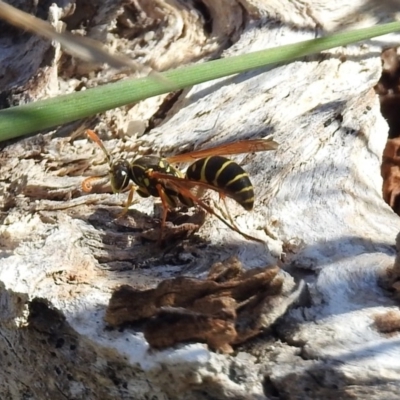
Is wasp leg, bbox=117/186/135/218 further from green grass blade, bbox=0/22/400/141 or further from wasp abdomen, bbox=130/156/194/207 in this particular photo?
green grass blade, bbox=0/22/400/141

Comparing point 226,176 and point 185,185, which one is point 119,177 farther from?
point 226,176

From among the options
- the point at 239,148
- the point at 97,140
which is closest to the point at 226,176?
the point at 239,148

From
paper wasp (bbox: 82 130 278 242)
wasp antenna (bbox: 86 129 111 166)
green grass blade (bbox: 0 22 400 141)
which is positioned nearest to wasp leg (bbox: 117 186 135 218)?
paper wasp (bbox: 82 130 278 242)

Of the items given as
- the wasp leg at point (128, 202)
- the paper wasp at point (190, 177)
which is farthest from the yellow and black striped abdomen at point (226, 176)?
the wasp leg at point (128, 202)

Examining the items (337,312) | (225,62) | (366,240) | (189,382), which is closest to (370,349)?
(337,312)

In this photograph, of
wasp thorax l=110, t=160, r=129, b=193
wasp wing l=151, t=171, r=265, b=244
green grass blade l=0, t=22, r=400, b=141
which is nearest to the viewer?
green grass blade l=0, t=22, r=400, b=141

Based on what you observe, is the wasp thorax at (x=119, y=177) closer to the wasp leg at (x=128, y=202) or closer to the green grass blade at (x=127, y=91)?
the wasp leg at (x=128, y=202)
